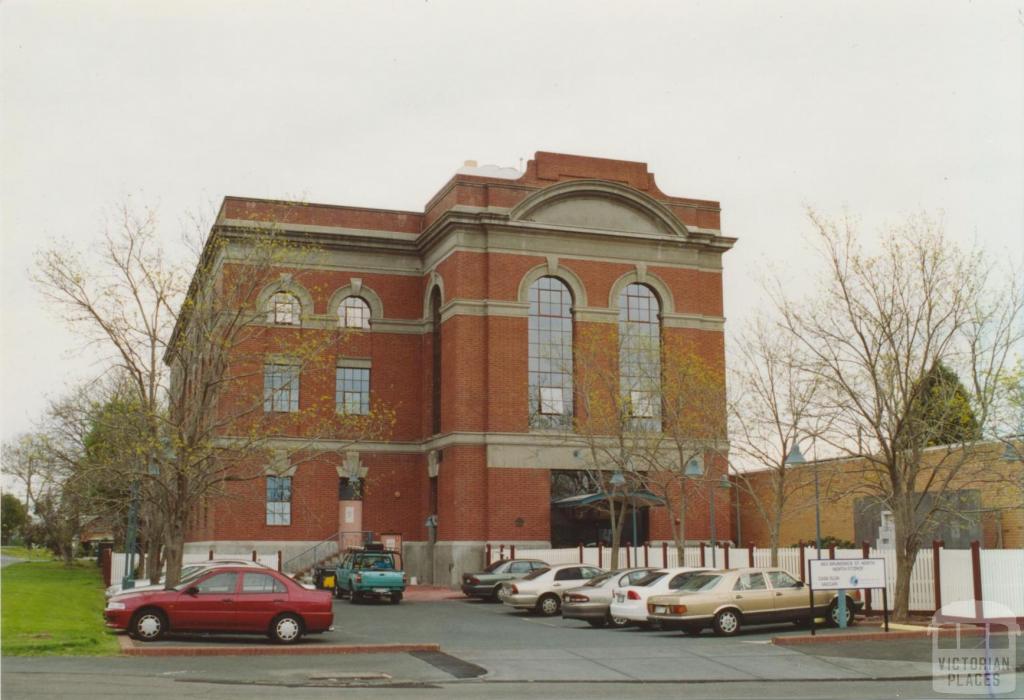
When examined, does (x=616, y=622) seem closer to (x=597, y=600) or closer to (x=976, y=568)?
(x=597, y=600)

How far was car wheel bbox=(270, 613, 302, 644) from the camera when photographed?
21.6 meters

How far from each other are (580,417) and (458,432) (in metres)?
4.84

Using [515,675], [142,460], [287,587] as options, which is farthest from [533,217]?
[515,675]

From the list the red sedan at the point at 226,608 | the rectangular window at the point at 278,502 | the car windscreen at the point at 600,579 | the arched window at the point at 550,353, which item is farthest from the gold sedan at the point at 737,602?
the rectangular window at the point at 278,502

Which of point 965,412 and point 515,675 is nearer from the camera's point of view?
point 515,675

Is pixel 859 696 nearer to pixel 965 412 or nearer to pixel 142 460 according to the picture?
pixel 965 412

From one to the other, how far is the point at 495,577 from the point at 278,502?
1280 cm

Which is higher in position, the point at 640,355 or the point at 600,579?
the point at 640,355

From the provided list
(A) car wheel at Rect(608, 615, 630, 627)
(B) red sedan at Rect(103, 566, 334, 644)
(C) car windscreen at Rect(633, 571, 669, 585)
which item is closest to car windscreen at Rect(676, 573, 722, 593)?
(C) car windscreen at Rect(633, 571, 669, 585)

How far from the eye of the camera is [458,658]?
20438 mm

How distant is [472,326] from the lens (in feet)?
145

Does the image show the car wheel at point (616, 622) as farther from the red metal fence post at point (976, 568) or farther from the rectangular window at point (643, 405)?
the rectangular window at point (643, 405)

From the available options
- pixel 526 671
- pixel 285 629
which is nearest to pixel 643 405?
pixel 285 629

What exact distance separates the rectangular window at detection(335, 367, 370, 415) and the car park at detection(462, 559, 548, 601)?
40.8 feet
